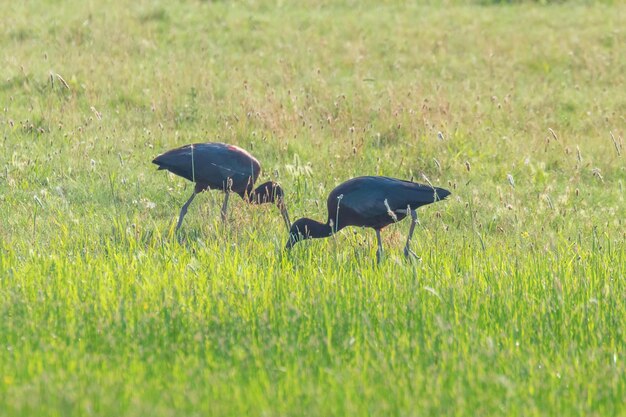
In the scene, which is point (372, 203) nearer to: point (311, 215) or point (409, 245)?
point (409, 245)

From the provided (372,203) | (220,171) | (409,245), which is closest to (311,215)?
(220,171)

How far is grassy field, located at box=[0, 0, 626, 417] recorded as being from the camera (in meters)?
4.82

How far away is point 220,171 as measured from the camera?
26.7 feet

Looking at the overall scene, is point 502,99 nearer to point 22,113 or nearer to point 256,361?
point 22,113

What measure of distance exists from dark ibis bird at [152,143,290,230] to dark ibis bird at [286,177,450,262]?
2.06 ft

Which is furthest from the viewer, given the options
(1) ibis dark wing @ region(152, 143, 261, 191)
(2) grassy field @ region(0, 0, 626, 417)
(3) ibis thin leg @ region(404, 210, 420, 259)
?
(1) ibis dark wing @ region(152, 143, 261, 191)

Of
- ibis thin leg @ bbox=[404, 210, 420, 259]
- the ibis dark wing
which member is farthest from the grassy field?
the ibis dark wing

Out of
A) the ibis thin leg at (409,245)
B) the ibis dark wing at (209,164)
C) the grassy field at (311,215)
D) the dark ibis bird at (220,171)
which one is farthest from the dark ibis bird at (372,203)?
the ibis dark wing at (209,164)

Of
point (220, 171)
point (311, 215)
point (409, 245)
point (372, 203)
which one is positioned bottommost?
point (311, 215)

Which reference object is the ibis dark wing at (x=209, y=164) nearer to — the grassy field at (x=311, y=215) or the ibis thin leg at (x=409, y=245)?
the grassy field at (x=311, y=215)

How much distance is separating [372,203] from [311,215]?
159 cm

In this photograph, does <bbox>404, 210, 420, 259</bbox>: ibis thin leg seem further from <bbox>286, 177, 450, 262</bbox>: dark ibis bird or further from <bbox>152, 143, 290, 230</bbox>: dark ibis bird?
<bbox>152, 143, 290, 230</bbox>: dark ibis bird

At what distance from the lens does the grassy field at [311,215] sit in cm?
482

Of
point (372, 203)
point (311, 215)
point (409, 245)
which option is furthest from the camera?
point (311, 215)
